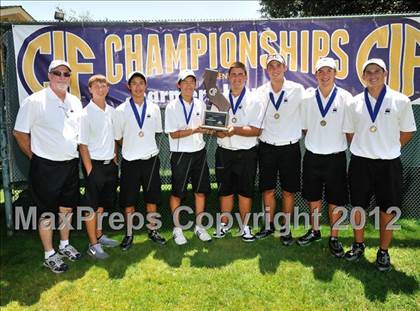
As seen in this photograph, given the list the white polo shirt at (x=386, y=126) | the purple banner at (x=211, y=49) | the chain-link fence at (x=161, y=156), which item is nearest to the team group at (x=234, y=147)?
the white polo shirt at (x=386, y=126)

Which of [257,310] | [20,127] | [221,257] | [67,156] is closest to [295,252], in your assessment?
[221,257]

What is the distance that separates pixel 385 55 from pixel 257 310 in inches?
152

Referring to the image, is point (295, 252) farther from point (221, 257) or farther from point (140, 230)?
point (140, 230)

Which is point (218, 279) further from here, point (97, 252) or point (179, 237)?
point (97, 252)

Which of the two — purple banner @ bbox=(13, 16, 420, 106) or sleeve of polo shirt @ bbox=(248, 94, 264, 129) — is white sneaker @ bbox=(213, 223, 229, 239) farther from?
purple banner @ bbox=(13, 16, 420, 106)

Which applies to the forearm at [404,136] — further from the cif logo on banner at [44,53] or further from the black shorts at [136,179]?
the cif logo on banner at [44,53]

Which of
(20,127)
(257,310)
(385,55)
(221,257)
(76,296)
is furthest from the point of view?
(385,55)

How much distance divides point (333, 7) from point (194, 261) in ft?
42.2

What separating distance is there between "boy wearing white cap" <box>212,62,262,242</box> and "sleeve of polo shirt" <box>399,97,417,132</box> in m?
1.56

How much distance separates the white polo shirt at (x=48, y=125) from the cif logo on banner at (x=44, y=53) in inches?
50.7

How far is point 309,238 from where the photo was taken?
17.1 feet

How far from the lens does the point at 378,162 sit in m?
4.34

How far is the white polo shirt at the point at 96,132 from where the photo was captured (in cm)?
469

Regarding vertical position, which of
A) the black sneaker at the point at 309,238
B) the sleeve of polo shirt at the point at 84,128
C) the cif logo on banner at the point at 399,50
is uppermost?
the cif logo on banner at the point at 399,50
